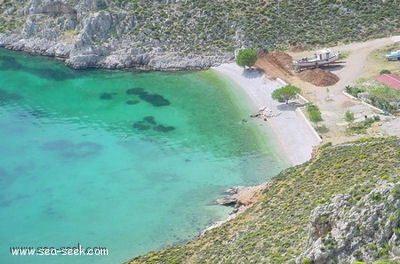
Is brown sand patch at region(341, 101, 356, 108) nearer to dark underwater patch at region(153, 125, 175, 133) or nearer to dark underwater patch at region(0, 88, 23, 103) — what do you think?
dark underwater patch at region(153, 125, 175, 133)

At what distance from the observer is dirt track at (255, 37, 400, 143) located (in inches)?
3406

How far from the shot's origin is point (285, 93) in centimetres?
9519

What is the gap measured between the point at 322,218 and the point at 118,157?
47317mm

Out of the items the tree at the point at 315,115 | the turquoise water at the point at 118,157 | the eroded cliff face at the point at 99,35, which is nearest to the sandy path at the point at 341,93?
the tree at the point at 315,115

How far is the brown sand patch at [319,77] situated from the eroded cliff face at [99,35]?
52.3ft

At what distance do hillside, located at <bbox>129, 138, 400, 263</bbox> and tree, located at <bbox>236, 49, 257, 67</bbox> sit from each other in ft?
104

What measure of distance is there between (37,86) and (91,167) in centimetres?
3270

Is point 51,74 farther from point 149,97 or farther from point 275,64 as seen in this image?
point 275,64

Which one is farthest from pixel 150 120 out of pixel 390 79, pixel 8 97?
pixel 390 79

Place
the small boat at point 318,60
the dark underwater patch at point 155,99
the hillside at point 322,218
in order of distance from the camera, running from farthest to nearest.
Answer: the small boat at point 318,60
the dark underwater patch at point 155,99
the hillside at point 322,218

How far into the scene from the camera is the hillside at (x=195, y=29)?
114m

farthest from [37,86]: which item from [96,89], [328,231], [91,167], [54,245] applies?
[328,231]

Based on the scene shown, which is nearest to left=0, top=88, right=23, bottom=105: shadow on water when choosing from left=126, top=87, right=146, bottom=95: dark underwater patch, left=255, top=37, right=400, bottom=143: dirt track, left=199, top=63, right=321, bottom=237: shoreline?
left=126, top=87, right=146, bottom=95: dark underwater patch

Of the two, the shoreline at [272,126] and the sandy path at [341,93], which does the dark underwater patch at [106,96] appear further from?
the sandy path at [341,93]
